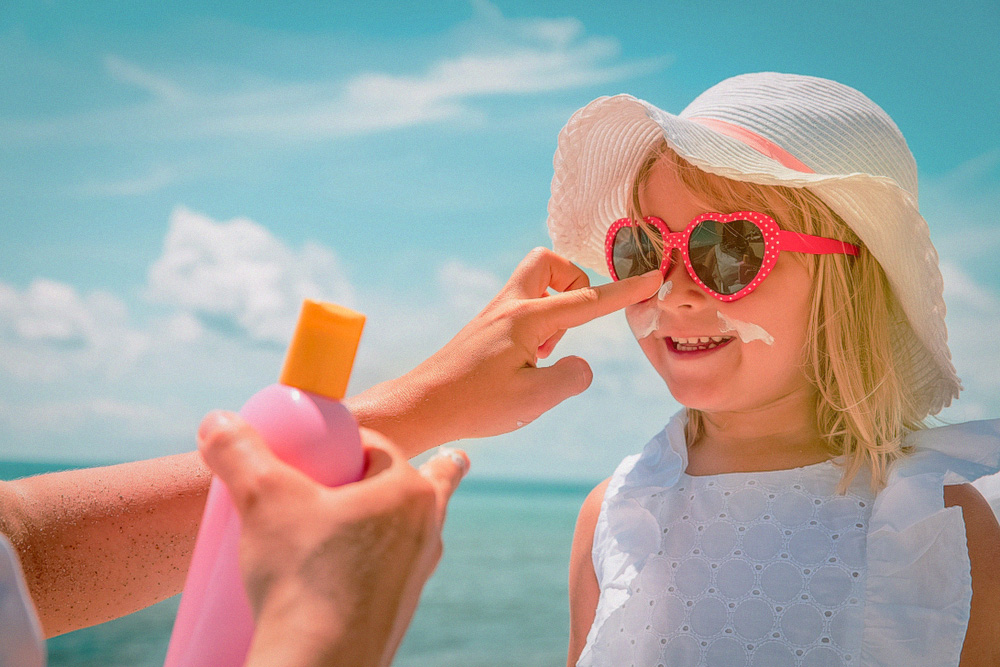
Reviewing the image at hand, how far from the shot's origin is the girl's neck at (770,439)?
8.29ft

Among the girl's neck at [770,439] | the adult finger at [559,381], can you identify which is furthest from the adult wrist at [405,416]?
the girl's neck at [770,439]

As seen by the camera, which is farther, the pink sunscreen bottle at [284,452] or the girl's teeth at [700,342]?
the girl's teeth at [700,342]

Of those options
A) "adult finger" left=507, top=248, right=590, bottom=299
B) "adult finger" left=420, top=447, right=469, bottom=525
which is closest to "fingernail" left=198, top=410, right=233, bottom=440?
"adult finger" left=420, top=447, right=469, bottom=525

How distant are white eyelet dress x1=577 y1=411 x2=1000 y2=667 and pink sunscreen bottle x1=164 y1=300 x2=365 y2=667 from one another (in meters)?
1.65

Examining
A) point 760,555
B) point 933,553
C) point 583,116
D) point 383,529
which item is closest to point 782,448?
point 760,555

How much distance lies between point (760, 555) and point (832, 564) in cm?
21

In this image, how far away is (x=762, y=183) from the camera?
226 cm

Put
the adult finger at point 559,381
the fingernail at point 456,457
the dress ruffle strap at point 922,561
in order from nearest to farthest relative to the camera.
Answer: the fingernail at point 456,457 → the dress ruffle strap at point 922,561 → the adult finger at point 559,381

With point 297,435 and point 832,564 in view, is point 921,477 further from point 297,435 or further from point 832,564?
point 297,435

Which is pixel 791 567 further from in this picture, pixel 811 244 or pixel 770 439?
pixel 811 244

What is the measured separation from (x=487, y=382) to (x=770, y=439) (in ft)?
3.58

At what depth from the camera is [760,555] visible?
7.72ft

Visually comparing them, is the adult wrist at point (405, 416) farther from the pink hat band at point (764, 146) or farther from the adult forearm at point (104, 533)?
the pink hat band at point (764, 146)

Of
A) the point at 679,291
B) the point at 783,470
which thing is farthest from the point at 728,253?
the point at 783,470
